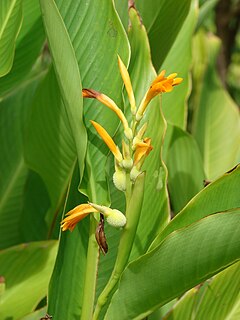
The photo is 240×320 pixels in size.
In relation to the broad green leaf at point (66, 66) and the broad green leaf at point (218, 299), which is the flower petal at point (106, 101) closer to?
the broad green leaf at point (66, 66)

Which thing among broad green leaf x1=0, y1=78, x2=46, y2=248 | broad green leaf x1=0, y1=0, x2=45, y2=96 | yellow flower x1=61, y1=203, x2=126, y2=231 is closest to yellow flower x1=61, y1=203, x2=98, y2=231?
yellow flower x1=61, y1=203, x2=126, y2=231

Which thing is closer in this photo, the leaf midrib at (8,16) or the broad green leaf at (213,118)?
the leaf midrib at (8,16)

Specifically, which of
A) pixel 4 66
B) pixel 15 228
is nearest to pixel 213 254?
pixel 4 66

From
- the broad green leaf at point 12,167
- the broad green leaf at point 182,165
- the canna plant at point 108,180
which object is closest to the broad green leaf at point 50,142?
the canna plant at point 108,180

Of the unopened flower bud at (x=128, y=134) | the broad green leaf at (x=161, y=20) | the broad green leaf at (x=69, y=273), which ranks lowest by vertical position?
the broad green leaf at (x=69, y=273)

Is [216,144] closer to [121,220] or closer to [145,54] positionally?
[145,54]

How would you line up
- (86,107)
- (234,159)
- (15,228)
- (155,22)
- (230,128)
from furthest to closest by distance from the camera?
(230,128) < (234,159) < (15,228) < (155,22) < (86,107)
